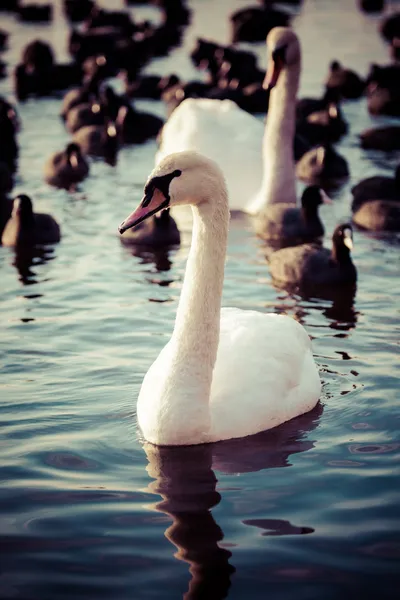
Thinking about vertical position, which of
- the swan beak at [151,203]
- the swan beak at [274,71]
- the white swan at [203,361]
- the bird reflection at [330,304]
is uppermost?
the swan beak at [274,71]

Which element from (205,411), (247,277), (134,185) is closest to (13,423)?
(205,411)

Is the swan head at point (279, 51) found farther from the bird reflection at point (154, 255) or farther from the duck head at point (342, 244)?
the duck head at point (342, 244)

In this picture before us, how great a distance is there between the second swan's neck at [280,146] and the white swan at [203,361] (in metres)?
7.57

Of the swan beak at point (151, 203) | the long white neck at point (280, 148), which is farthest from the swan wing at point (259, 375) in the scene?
the long white neck at point (280, 148)

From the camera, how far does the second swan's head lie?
7602mm

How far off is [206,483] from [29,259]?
717 centimetres

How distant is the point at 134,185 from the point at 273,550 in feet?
39.0

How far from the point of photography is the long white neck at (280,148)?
52.0 ft

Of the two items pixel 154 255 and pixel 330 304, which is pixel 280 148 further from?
pixel 330 304

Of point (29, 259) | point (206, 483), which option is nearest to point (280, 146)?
point (29, 259)

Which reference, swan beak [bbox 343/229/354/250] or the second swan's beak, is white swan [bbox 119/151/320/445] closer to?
swan beak [bbox 343/229/354/250]

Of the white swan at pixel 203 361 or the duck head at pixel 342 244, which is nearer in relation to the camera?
the white swan at pixel 203 361

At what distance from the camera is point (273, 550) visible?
6691 mm

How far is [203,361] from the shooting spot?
26.0ft
